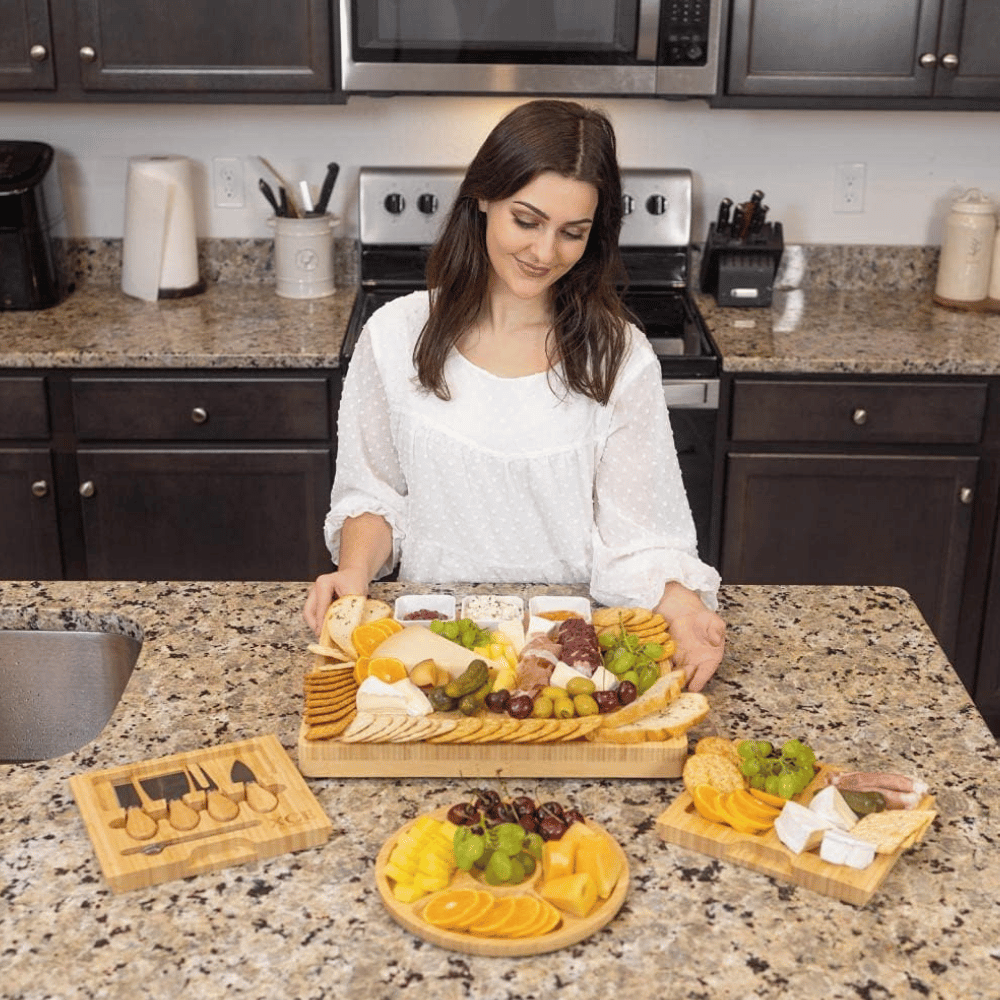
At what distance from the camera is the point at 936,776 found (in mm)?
1412

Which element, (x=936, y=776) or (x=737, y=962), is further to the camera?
(x=936, y=776)

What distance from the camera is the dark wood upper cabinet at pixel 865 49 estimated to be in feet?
9.43

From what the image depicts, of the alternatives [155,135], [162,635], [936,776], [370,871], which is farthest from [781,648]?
[155,135]

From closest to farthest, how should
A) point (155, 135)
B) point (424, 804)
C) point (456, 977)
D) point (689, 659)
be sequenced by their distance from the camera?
1. point (456, 977)
2. point (424, 804)
3. point (689, 659)
4. point (155, 135)

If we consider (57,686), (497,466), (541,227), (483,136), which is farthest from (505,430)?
(483,136)

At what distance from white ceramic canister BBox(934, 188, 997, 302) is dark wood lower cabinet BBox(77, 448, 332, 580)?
59.5 inches

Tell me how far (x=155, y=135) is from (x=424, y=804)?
7.89 feet

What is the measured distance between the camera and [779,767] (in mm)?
1341

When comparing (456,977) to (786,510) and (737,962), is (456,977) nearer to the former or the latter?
(737,962)

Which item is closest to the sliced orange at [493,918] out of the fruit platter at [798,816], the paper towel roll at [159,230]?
the fruit platter at [798,816]

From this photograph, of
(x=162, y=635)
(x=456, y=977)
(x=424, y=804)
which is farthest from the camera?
(x=162, y=635)

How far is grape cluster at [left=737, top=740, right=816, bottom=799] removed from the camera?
4.32ft

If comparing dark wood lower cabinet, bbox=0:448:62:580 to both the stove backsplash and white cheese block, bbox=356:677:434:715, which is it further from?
white cheese block, bbox=356:677:434:715

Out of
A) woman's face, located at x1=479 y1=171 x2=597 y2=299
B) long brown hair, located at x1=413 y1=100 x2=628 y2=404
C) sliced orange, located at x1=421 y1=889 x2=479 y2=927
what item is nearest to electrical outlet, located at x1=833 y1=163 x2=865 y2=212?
long brown hair, located at x1=413 y1=100 x2=628 y2=404
